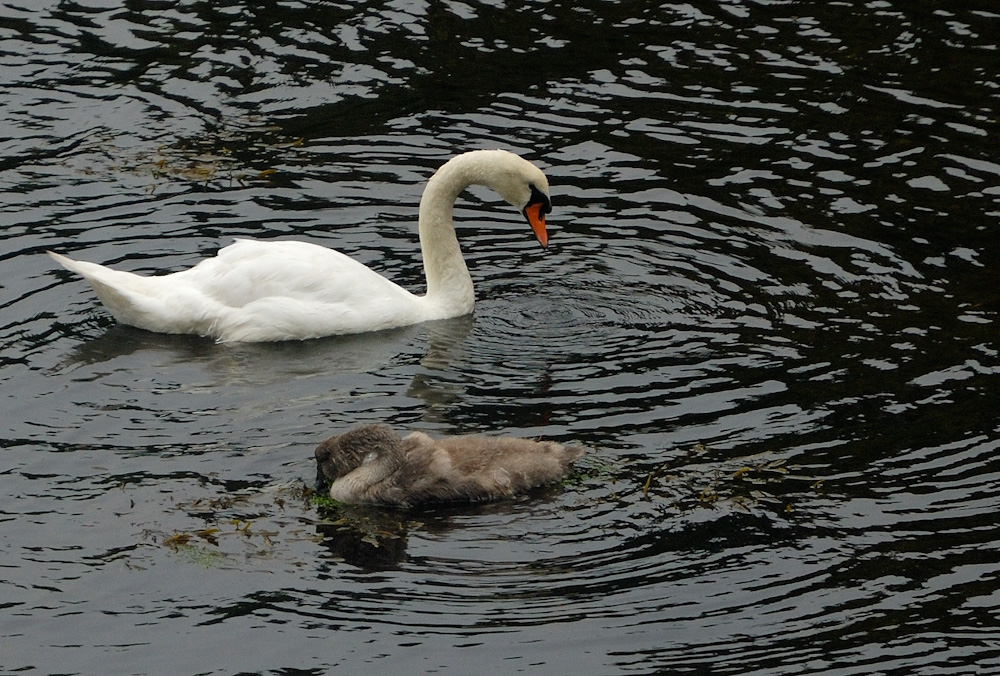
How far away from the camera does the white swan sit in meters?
12.5

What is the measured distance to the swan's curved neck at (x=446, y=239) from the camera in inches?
515

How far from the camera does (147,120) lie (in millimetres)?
16438

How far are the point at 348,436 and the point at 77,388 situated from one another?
8.26 ft

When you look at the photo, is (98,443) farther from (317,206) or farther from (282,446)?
(317,206)

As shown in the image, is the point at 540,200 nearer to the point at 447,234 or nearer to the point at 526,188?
the point at 526,188

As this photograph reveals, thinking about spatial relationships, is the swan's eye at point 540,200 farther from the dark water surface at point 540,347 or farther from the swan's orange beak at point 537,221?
the dark water surface at point 540,347

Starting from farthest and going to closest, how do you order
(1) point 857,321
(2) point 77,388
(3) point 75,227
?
(3) point 75,227 < (1) point 857,321 < (2) point 77,388

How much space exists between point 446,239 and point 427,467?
13.3ft

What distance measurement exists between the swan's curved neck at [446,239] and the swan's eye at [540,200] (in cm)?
42

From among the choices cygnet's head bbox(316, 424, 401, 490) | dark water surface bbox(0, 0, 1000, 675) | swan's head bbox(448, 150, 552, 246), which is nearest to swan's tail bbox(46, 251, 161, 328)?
dark water surface bbox(0, 0, 1000, 675)

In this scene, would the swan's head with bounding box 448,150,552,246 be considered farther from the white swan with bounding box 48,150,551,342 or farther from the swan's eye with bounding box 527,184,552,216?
the white swan with bounding box 48,150,551,342

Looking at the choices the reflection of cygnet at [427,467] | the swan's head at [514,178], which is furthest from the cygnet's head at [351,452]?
the swan's head at [514,178]

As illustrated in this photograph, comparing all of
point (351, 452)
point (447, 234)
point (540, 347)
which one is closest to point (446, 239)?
point (447, 234)

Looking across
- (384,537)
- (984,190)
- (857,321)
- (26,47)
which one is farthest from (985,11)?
(384,537)
